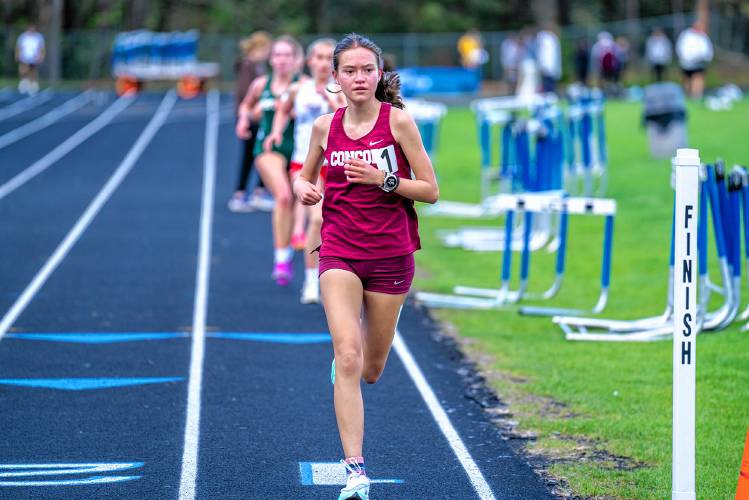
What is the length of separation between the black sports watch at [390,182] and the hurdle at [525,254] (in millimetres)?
4385

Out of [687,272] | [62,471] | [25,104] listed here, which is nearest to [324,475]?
[62,471]

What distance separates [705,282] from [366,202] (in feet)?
14.1

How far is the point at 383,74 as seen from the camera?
225 inches

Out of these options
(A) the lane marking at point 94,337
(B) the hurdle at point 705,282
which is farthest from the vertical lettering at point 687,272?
(A) the lane marking at point 94,337

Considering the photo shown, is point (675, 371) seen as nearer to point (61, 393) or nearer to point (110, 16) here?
point (61, 393)

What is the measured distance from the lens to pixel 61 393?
7828 mm

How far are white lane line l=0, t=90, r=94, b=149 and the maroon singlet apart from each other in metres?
20.6

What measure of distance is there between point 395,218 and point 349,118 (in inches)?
18.9

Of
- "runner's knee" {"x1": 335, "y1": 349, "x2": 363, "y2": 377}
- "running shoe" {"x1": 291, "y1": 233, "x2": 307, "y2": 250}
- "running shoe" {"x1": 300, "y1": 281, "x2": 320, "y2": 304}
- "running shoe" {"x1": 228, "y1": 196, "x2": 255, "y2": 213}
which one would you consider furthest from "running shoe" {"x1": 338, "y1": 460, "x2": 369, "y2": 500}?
"running shoe" {"x1": 228, "y1": 196, "x2": 255, "y2": 213}

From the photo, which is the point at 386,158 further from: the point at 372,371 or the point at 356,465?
the point at 356,465

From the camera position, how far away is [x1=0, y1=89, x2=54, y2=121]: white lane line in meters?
32.4

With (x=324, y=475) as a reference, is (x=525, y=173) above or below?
above

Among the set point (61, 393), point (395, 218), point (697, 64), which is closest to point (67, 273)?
point (61, 393)

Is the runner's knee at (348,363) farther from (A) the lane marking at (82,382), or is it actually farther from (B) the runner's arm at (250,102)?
(B) the runner's arm at (250,102)
